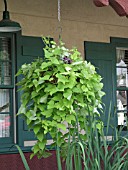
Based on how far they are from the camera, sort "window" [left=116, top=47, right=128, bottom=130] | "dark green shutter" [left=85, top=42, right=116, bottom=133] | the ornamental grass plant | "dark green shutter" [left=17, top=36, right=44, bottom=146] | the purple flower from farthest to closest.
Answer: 1. "window" [left=116, top=47, right=128, bottom=130]
2. "dark green shutter" [left=85, top=42, right=116, bottom=133]
3. "dark green shutter" [left=17, top=36, right=44, bottom=146]
4. the purple flower
5. the ornamental grass plant

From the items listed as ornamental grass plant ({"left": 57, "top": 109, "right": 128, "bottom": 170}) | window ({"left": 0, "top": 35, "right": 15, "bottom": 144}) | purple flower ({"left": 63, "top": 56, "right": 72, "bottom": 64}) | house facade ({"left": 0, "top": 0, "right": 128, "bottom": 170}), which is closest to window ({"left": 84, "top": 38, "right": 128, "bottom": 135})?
house facade ({"left": 0, "top": 0, "right": 128, "bottom": 170})

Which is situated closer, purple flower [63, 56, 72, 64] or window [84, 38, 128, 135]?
purple flower [63, 56, 72, 64]

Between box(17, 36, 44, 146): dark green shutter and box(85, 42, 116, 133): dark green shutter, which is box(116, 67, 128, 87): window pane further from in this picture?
box(17, 36, 44, 146): dark green shutter

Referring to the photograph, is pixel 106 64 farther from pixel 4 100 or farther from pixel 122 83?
pixel 4 100

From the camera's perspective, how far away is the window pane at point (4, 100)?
636 centimetres

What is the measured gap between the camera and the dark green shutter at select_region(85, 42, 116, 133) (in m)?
7.07

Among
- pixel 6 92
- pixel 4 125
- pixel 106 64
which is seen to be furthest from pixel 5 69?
pixel 106 64

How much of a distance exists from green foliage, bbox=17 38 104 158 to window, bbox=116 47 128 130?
10.4ft

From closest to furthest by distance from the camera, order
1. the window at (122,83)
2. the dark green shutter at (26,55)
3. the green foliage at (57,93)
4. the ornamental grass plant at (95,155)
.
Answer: the ornamental grass plant at (95,155)
the green foliage at (57,93)
the dark green shutter at (26,55)
the window at (122,83)

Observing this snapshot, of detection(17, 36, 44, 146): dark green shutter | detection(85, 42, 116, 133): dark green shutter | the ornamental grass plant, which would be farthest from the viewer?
detection(85, 42, 116, 133): dark green shutter

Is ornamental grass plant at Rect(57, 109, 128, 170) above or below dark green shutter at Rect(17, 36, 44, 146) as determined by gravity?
below

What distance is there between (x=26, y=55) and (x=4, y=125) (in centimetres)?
100

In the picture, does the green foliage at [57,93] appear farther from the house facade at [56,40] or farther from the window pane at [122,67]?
the window pane at [122,67]

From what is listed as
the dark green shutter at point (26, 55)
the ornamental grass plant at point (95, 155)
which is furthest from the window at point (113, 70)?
the ornamental grass plant at point (95, 155)
